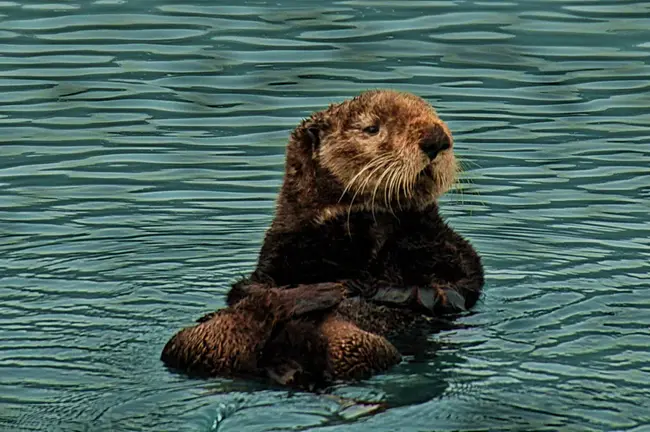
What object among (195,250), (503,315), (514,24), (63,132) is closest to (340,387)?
(503,315)

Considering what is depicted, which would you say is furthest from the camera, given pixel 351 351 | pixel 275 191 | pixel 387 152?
pixel 275 191

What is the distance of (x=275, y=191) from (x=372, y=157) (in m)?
2.67

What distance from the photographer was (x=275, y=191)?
405 inches

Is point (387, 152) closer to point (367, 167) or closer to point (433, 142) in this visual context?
point (367, 167)

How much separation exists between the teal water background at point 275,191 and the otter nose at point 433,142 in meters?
0.75

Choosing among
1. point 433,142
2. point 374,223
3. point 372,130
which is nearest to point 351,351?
point 374,223

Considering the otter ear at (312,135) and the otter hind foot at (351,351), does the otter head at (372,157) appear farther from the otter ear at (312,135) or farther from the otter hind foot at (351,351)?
the otter hind foot at (351,351)

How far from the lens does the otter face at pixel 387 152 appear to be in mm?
7531

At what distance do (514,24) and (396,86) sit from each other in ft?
6.04

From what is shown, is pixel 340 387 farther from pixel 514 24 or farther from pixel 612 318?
pixel 514 24

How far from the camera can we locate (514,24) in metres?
13.5

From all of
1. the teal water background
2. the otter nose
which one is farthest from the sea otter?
the teal water background

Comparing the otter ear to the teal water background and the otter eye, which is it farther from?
the teal water background

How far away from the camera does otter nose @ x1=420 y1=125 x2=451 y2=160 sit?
7496 mm
